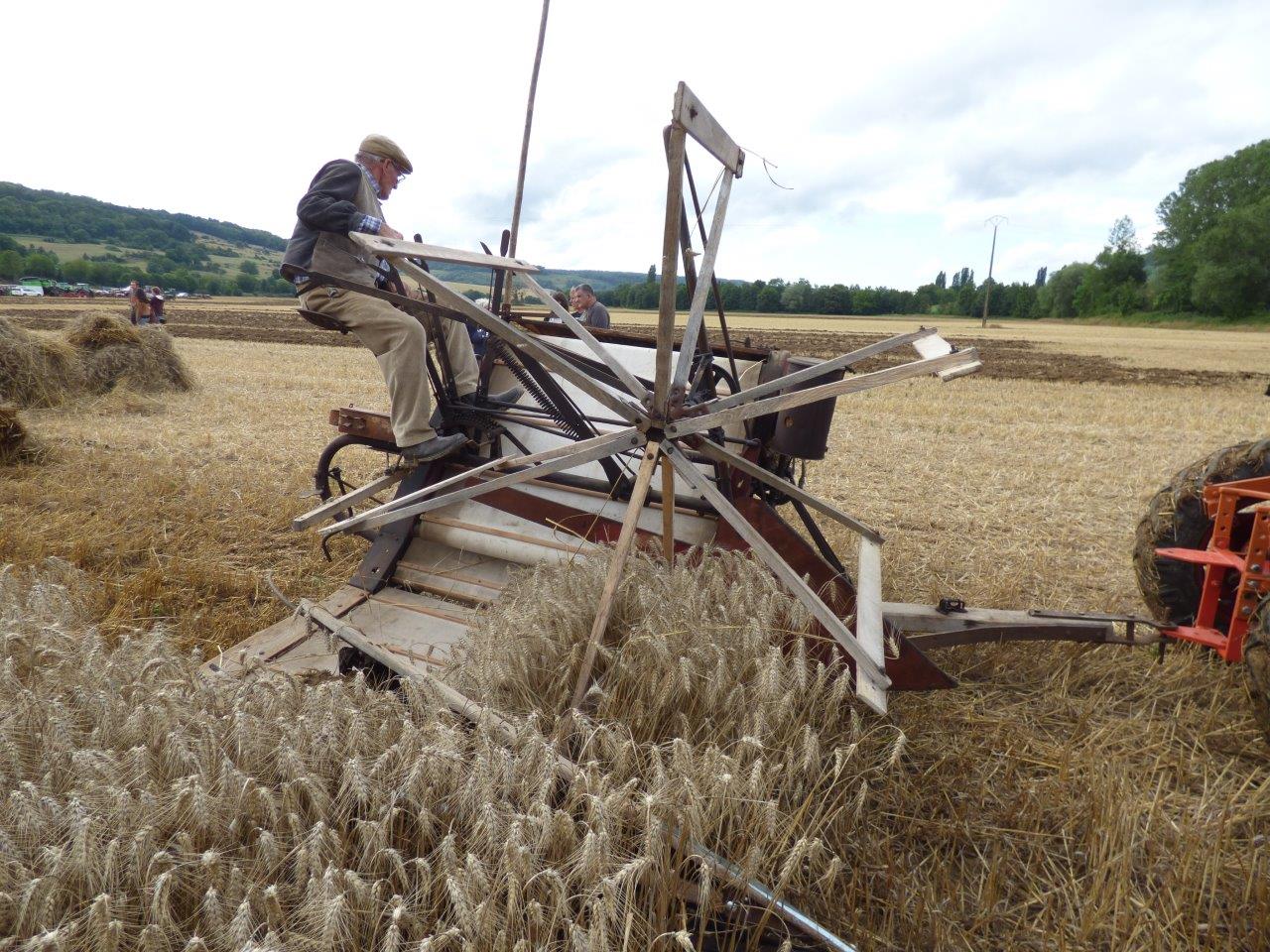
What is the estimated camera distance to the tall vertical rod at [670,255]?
2.26 metres

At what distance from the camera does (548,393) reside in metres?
3.60

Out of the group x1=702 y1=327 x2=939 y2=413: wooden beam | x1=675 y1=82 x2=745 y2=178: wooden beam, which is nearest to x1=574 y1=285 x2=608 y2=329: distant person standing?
x1=675 y1=82 x2=745 y2=178: wooden beam

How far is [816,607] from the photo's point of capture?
7.62 feet

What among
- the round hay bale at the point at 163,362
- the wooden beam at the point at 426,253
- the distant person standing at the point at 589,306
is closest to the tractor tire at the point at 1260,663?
the wooden beam at the point at 426,253

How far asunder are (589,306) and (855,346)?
19613 mm

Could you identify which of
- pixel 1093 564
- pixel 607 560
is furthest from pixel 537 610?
pixel 1093 564

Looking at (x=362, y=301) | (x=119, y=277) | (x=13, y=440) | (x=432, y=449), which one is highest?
(x=119, y=277)

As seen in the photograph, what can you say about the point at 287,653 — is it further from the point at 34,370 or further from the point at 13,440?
the point at 34,370

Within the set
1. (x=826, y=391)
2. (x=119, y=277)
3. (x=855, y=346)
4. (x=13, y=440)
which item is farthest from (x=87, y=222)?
(x=826, y=391)

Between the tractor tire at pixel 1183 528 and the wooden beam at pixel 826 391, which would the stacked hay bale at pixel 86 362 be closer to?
the wooden beam at pixel 826 391

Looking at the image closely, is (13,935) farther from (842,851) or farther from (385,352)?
(385,352)

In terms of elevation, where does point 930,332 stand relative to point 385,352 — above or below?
above

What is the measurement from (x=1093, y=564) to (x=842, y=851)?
365 cm

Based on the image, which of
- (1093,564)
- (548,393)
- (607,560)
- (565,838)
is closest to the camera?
(565,838)
